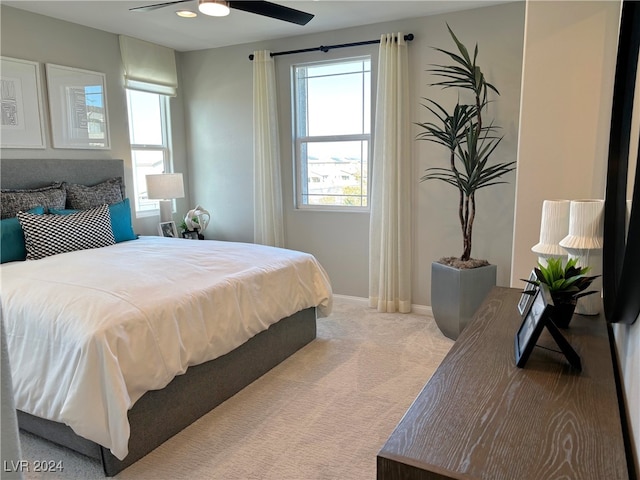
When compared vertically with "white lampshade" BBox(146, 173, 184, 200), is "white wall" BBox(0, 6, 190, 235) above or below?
above

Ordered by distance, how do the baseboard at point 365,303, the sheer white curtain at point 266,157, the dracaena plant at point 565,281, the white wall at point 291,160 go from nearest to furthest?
the dracaena plant at point 565,281, the white wall at point 291,160, the baseboard at point 365,303, the sheer white curtain at point 266,157

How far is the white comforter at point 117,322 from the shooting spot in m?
1.87

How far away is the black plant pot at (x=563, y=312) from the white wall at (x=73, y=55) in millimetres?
3823

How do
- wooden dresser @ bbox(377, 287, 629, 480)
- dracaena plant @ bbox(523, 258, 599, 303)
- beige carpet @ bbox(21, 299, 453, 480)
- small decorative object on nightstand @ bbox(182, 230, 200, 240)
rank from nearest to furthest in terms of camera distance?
wooden dresser @ bbox(377, 287, 629, 480), dracaena plant @ bbox(523, 258, 599, 303), beige carpet @ bbox(21, 299, 453, 480), small decorative object on nightstand @ bbox(182, 230, 200, 240)

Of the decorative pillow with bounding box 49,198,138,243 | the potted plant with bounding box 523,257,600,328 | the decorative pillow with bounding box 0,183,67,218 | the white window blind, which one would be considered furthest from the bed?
the white window blind

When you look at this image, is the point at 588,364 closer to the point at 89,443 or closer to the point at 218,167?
the point at 89,443

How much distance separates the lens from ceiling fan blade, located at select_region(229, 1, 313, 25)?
2572 millimetres

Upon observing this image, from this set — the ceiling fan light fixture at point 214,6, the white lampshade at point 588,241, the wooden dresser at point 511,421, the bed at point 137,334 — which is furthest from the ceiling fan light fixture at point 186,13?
the wooden dresser at point 511,421

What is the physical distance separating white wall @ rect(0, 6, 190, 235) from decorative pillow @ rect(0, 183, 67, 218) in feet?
1.05

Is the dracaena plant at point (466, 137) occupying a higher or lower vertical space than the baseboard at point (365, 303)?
higher

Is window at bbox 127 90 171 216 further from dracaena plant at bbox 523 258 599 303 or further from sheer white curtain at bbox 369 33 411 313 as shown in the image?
dracaena plant at bbox 523 258 599 303

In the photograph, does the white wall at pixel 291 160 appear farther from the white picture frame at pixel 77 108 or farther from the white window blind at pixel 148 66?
the white picture frame at pixel 77 108

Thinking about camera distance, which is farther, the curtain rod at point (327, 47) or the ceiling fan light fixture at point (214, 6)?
the curtain rod at point (327, 47)

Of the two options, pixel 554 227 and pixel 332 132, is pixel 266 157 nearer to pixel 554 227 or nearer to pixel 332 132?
pixel 332 132
